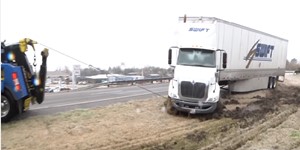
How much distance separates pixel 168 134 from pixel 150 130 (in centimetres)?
66

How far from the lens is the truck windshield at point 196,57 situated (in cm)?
1456

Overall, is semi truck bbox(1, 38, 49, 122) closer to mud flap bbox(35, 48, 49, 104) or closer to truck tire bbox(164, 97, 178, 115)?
mud flap bbox(35, 48, 49, 104)

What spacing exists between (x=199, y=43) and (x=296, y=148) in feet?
24.0

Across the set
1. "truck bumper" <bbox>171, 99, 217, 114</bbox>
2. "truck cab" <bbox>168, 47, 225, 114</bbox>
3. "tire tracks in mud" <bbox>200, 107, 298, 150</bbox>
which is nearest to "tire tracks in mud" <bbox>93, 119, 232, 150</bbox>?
"truck bumper" <bbox>171, 99, 217, 114</bbox>

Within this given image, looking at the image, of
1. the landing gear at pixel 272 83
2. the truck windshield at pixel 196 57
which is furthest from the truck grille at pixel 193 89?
the landing gear at pixel 272 83

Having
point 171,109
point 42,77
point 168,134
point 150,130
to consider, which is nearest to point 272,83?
point 171,109

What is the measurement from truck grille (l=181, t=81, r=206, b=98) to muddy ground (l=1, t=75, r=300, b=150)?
2.73 feet

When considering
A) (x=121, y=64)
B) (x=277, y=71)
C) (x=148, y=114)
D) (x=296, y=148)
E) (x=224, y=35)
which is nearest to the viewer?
(x=296, y=148)

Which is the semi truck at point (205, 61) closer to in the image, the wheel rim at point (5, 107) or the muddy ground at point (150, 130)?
the muddy ground at point (150, 130)

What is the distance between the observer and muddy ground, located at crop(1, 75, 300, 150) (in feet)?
29.5

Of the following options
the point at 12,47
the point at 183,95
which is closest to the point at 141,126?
the point at 183,95

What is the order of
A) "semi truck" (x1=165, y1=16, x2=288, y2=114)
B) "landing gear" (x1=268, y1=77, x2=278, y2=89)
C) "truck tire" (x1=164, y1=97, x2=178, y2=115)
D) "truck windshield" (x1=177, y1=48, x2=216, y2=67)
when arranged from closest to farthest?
"semi truck" (x1=165, y1=16, x2=288, y2=114)
"truck tire" (x1=164, y1=97, x2=178, y2=115)
"truck windshield" (x1=177, y1=48, x2=216, y2=67)
"landing gear" (x1=268, y1=77, x2=278, y2=89)

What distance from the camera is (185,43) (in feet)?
50.4

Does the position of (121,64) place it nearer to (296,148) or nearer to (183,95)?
(183,95)
